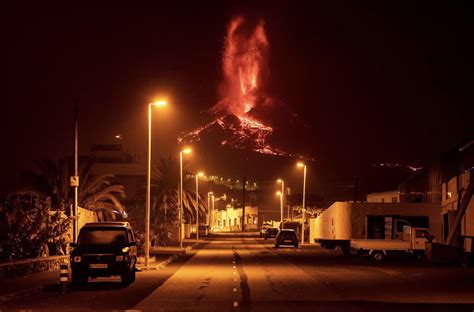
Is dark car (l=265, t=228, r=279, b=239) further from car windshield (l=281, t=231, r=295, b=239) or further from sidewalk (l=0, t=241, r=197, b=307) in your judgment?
sidewalk (l=0, t=241, r=197, b=307)

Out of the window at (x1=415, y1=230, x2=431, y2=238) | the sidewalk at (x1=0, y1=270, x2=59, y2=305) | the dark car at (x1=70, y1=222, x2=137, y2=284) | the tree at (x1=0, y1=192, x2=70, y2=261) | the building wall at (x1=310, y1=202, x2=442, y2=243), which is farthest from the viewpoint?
the building wall at (x1=310, y1=202, x2=442, y2=243)

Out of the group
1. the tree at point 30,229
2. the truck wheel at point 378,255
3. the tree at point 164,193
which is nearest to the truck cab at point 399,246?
the truck wheel at point 378,255

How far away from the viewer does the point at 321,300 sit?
67.6 feet

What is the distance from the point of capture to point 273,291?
77.4ft

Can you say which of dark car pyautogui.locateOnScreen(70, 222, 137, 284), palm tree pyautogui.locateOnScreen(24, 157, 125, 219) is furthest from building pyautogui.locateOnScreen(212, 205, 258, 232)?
dark car pyautogui.locateOnScreen(70, 222, 137, 284)

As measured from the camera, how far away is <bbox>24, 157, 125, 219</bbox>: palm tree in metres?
47.6

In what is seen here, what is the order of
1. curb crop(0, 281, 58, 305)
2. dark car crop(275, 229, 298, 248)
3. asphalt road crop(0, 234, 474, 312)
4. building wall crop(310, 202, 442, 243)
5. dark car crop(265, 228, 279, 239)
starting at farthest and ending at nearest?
dark car crop(265, 228, 279, 239) → dark car crop(275, 229, 298, 248) → building wall crop(310, 202, 442, 243) → curb crop(0, 281, 58, 305) → asphalt road crop(0, 234, 474, 312)

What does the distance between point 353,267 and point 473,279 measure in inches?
352

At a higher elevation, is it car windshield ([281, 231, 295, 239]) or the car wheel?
the car wheel

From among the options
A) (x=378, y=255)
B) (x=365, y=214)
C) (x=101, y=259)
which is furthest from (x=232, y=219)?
(x=101, y=259)

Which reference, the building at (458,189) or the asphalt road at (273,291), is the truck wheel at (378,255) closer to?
the building at (458,189)

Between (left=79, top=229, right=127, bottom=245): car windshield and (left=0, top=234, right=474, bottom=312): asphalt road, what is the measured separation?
148 cm

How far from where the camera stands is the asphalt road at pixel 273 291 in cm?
1911

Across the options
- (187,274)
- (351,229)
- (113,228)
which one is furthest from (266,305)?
(351,229)
